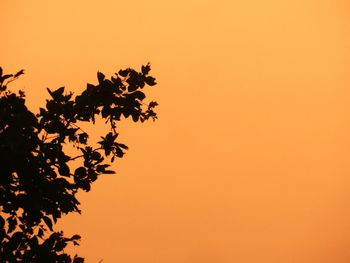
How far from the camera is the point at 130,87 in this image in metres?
2.03

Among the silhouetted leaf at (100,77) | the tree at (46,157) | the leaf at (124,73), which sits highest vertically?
the leaf at (124,73)

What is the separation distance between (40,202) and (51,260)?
35 centimetres

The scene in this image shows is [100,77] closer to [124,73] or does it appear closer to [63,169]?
[124,73]

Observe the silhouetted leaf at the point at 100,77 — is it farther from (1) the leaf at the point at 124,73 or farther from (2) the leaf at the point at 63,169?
(2) the leaf at the point at 63,169

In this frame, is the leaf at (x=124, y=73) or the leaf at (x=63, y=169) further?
the leaf at (x=124, y=73)

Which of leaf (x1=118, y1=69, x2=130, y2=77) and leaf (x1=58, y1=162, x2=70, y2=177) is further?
leaf (x1=118, y1=69, x2=130, y2=77)

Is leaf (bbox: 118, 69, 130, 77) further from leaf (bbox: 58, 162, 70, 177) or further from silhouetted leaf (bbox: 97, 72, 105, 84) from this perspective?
leaf (bbox: 58, 162, 70, 177)

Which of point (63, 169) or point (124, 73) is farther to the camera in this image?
point (124, 73)

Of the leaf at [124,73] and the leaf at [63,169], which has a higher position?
the leaf at [124,73]

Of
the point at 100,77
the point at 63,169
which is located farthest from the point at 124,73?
the point at 63,169

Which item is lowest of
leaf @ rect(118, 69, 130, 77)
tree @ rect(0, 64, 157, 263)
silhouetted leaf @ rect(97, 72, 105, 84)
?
tree @ rect(0, 64, 157, 263)

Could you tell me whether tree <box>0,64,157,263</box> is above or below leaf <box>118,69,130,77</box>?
below

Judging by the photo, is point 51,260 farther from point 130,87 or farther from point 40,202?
point 130,87

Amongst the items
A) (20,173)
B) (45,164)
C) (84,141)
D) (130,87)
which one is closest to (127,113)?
(130,87)
